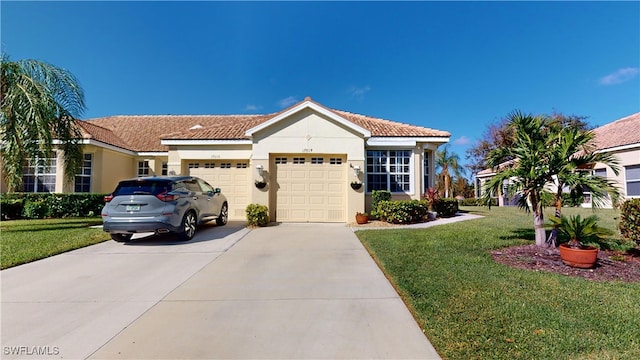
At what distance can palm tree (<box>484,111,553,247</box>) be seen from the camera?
587 centimetres

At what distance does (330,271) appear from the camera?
199 inches

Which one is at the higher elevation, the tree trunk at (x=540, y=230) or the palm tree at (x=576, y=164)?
the palm tree at (x=576, y=164)

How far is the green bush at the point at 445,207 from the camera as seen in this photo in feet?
39.6

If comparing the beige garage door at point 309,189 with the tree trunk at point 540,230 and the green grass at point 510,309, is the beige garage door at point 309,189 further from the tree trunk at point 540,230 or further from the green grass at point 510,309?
the tree trunk at point 540,230

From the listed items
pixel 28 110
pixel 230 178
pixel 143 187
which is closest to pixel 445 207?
pixel 230 178

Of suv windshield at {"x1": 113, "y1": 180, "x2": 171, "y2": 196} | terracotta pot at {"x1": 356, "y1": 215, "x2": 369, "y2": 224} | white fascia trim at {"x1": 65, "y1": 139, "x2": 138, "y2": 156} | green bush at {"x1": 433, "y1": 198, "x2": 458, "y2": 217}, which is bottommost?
terracotta pot at {"x1": 356, "y1": 215, "x2": 369, "y2": 224}

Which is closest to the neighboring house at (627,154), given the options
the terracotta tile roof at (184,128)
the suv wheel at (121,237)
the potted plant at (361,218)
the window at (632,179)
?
the window at (632,179)

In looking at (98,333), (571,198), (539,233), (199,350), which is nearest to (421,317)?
(199,350)

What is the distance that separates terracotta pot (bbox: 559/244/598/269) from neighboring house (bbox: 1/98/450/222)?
6380 mm

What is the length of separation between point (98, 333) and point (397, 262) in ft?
14.9

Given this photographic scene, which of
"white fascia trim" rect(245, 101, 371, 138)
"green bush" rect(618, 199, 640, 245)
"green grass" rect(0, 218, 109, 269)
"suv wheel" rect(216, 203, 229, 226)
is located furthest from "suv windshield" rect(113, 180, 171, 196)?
"green bush" rect(618, 199, 640, 245)

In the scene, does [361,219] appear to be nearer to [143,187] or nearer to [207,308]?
[143,187]

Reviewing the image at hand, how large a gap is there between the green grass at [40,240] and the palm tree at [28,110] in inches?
66.8

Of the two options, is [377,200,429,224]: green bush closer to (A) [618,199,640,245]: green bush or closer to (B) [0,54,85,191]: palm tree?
(A) [618,199,640,245]: green bush
